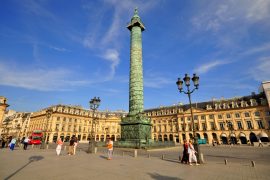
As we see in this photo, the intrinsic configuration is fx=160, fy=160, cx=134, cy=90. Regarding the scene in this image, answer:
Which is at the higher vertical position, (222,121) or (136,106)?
(136,106)

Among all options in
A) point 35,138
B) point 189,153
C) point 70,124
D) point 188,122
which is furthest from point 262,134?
point 70,124

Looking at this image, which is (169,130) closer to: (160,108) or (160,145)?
(160,108)

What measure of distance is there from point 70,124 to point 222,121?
167ft

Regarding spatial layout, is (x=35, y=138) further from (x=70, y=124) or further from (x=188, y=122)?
(x=188, y=122)

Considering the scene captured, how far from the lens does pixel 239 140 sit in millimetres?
43875

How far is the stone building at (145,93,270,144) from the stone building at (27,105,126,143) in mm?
22241

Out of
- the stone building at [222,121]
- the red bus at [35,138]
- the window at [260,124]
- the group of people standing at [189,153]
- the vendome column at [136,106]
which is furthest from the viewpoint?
the stone building at [222,121]

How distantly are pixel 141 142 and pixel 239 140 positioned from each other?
38127 mm

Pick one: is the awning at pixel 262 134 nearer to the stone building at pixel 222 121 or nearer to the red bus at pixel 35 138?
the stone building at pixel 222 121

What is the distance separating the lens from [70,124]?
5816cm

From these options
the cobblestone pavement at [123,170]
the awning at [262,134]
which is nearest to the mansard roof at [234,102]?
the awning at [262,134]

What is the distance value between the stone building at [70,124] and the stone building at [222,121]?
22241 mm

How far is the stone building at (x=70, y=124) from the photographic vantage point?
5375cm

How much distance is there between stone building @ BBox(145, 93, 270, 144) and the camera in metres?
42.9
